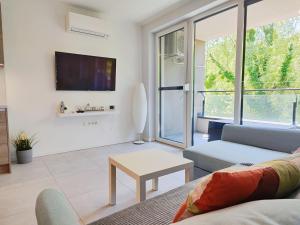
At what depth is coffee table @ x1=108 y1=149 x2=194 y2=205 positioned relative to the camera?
158 centimetres

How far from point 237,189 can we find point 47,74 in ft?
12.2

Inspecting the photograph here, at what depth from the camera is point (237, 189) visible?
23.6 inches

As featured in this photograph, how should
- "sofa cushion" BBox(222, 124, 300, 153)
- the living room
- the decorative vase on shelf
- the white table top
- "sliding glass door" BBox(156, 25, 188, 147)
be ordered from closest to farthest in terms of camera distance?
the white table top < the living room < "sofa cushion" BBox(222, 124, 300, 153) < "sliding glass door" BBox(156, 25, 188, 147) < the decorative vase on shelf

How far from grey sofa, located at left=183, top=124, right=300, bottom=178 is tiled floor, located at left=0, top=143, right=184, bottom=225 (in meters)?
0.51

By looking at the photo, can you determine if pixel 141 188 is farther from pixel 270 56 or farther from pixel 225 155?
pixel 270 56

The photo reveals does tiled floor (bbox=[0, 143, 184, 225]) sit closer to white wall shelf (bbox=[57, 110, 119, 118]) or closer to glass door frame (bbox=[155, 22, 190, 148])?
white wall shelf (bbox=[57, 110, 119, 118])

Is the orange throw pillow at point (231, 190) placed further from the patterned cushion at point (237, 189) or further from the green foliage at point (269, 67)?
the green foliage at point (269, 67)

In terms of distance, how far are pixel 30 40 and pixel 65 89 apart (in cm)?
96

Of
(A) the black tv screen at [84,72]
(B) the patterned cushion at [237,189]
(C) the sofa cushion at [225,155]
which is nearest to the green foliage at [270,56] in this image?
(C) the sofa cushion at [225,155]

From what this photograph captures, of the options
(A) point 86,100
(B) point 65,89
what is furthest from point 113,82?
(B) point 65,89

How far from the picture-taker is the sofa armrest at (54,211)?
720 millimetres

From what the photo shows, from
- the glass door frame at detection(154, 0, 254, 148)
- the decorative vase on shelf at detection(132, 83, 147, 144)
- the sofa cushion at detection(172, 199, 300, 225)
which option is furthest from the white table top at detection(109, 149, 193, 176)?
the decorative vase on shelf at detection(132, 83, 147, 144)

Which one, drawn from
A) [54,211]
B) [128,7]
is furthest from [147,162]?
[128,7]

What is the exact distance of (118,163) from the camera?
72.6 inches
